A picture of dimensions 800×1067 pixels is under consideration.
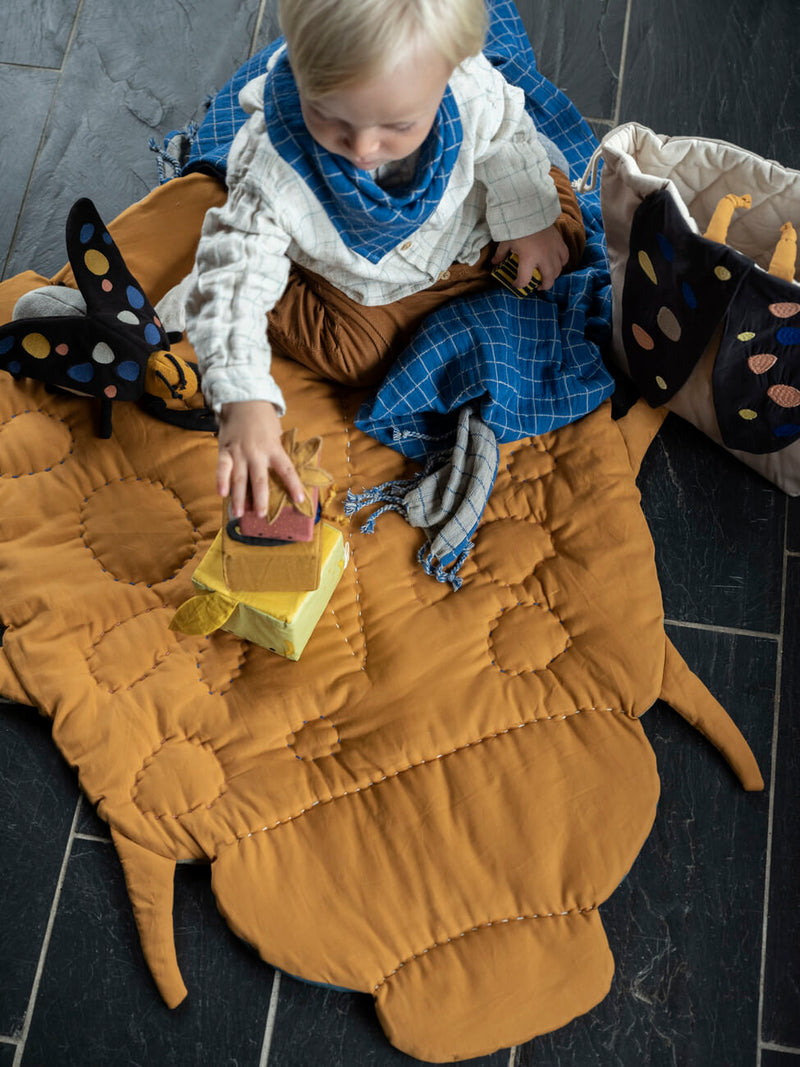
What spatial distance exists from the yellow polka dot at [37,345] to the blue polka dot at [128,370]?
0.28 ft

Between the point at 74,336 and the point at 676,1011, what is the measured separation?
1.00 metres

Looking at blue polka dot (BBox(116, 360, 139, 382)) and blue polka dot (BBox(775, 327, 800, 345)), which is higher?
blue polka dot (BBox(775, 327, 800, 345))

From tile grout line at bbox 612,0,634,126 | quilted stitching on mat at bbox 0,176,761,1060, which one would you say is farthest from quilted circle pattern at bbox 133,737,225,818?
tile grout line at bbox 612,0,634,126

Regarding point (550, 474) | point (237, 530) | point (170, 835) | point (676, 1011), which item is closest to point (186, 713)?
point (170, 835)

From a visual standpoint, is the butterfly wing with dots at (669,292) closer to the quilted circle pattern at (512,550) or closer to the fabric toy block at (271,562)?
the quilted circle pattern at (512,550)

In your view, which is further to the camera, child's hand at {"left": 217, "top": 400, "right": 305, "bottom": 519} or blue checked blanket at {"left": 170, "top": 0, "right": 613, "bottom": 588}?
blue checked blanket at {"left": 170, "top": 0, "right": 613, "bottom": 588}

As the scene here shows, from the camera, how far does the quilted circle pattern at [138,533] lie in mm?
1047

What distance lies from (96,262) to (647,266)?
61 cm

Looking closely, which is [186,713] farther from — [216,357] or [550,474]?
[550,474]

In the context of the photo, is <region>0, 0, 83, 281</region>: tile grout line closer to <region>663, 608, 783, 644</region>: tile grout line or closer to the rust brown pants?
the rust brown pants

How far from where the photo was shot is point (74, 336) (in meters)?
1.03

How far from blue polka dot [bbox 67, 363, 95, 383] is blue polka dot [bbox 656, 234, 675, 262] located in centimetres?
64

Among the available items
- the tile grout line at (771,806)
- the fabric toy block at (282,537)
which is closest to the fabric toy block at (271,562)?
the fabric toy block at (282,537)

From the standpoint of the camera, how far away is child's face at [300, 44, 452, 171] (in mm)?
686
